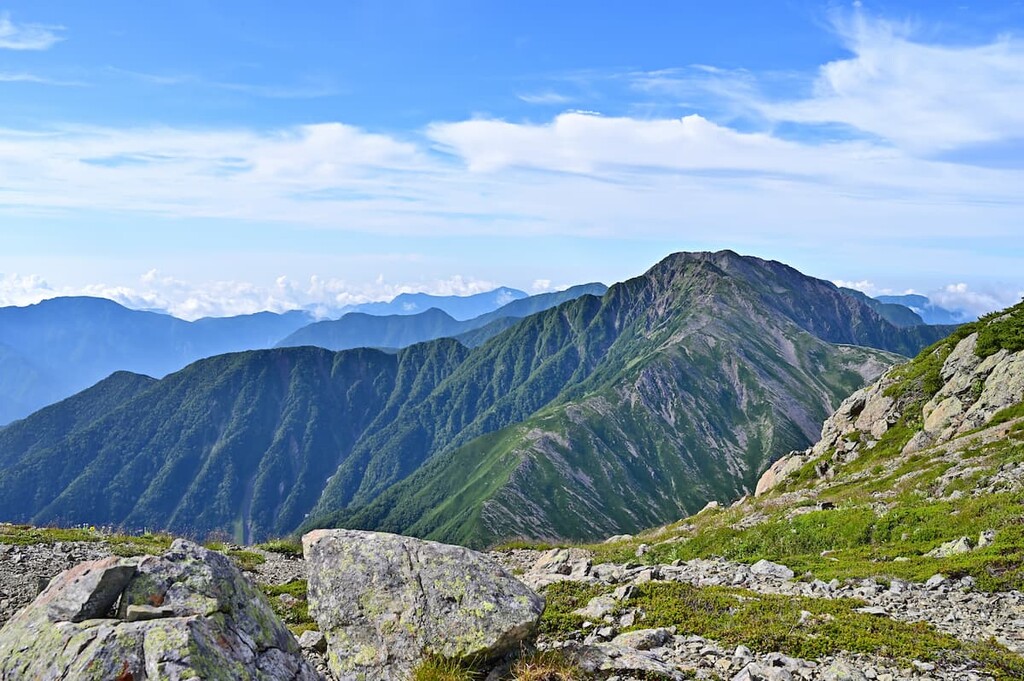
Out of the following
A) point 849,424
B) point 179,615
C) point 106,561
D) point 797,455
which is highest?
point 106,561

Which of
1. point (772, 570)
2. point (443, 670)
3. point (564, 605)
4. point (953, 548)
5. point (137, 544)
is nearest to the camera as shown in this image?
point (443, 670)

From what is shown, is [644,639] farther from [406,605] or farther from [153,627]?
[153,627]

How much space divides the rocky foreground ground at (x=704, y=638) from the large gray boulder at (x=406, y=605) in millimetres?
431

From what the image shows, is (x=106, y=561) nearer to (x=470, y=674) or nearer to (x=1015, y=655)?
(x=470, y=674)

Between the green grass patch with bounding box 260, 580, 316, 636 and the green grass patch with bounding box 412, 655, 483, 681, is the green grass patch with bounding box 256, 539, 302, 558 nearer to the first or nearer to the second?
Result: the green grass patch with bounding box 260, 580, 316, 636

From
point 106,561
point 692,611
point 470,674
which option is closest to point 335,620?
point 470,674

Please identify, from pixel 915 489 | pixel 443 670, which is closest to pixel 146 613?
pixel 443 670

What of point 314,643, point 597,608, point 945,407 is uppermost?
point 945,407

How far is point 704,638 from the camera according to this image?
16.8 metres

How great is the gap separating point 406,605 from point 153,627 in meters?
5.76

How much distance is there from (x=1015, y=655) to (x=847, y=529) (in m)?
17.0

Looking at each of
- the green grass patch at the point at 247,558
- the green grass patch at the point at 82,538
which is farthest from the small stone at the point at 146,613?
the green grass patch at the point at 247,558

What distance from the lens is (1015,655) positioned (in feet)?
48.4

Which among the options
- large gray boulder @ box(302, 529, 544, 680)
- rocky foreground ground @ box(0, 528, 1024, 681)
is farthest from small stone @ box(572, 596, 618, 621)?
large gray boulder @ box(302, 529, 544, 680)
